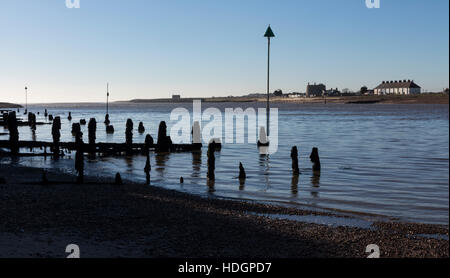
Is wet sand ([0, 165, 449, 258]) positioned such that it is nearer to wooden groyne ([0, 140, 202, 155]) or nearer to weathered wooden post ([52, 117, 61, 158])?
weathered wooden post ([52, 117, 61, 158])

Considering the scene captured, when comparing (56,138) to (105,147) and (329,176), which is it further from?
(329,176)

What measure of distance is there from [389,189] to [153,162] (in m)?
15.9

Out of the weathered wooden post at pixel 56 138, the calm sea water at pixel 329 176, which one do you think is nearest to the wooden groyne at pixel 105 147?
the weathered wooden post at pixel 56 138

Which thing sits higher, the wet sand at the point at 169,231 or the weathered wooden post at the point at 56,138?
the weathered wooden post at the point at 56,138

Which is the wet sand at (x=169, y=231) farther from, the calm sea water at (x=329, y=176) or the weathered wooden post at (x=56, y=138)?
the weathered wooden post at (x=56, y=138)

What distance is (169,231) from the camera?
12.2 m

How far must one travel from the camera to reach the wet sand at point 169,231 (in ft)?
34.4

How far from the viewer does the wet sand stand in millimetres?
10477

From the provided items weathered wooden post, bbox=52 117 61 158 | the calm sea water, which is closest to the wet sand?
the calm sea water

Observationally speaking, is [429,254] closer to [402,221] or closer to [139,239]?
[402,221]

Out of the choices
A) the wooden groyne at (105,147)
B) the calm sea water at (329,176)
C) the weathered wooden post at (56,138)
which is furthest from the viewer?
the wooden groyne at (105,147)

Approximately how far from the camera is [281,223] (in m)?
14.2

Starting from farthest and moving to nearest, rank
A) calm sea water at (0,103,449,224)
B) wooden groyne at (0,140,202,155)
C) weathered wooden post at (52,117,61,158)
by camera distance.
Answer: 1. wooden groyne at (0,140,202,155)
2. weathered wooden post at (52,117,61,158)
3. calm sea water at (0,103,449,224)
